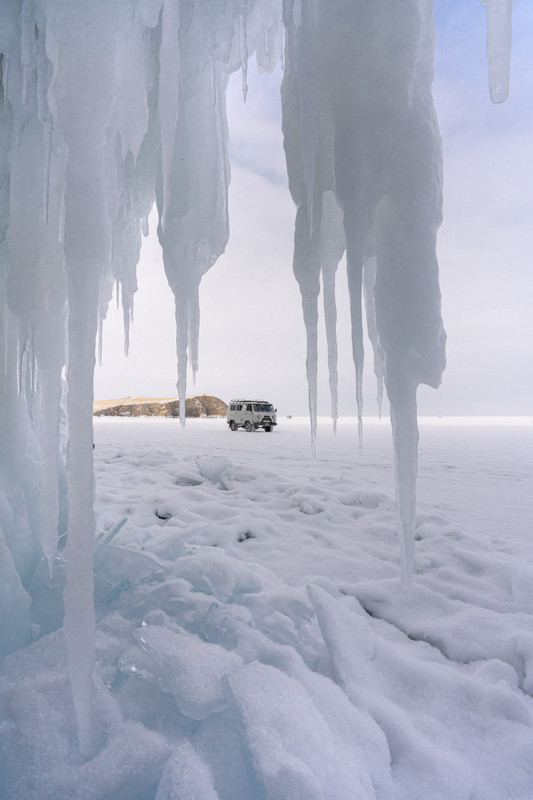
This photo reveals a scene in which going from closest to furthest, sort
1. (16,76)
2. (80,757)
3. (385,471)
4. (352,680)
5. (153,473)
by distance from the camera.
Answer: (80,757), (352,680), (16,76), (153,473), (385,471)

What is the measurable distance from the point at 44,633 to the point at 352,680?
115 centimetres

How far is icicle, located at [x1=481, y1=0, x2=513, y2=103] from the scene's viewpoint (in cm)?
150

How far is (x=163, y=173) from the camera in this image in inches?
55.9

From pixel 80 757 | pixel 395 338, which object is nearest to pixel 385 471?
pixel 395 338

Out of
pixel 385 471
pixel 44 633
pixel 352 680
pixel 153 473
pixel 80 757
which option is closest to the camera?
pixel 80 757

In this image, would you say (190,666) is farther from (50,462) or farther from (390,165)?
(390,165)

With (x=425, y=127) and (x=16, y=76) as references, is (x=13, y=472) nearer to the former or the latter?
(x=16, y=76)

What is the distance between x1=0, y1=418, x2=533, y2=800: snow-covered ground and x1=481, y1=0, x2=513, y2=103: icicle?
87.1 inches

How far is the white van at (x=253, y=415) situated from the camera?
47.7 ft

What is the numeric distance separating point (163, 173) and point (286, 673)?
72.0 inches

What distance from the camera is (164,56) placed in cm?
138

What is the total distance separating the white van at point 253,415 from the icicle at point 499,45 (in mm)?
13155

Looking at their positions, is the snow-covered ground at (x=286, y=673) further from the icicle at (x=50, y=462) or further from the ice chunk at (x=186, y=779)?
the icicle at (x=50, y=462)

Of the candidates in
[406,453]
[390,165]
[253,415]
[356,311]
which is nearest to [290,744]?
[406,453]
